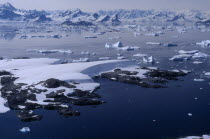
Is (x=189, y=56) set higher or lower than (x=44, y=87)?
higher

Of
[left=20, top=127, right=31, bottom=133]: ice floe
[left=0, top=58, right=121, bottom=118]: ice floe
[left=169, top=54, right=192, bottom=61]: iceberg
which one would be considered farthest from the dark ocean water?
[left=169, top=54, right=192, bottom=61]: iceberg

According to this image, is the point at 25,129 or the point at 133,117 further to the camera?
the point at 133,117

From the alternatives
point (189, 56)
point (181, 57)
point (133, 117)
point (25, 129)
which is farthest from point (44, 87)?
point (189, 56)

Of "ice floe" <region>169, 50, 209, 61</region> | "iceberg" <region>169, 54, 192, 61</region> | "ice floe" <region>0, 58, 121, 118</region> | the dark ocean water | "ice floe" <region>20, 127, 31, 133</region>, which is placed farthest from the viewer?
"ice floe" <region>169, 50, 209, 61</region>

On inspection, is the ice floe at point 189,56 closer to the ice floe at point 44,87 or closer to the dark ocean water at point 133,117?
the dark ocean water at point 133,117

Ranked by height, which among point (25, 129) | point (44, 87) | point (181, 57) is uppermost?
point (181, 57)

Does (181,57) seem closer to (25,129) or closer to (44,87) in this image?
(44,87)

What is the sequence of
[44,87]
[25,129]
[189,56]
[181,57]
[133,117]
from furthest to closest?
[189,56], [181,57], [44,87], [133,117], [25,129]

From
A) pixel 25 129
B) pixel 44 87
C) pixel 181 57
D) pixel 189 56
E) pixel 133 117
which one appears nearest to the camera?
pixel 25 129

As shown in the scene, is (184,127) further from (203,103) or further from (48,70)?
(48,70)

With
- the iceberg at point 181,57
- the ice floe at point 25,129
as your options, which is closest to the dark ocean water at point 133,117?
the ice floe at point 25,129

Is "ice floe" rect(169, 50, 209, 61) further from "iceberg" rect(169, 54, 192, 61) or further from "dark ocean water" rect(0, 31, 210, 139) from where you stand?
"dark ocean water" rect(0, 31, 210, 139)
